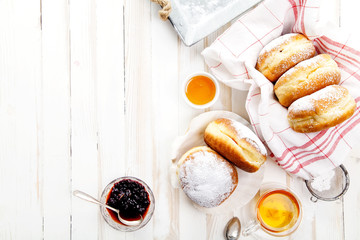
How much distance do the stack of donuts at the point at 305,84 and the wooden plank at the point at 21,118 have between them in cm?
65

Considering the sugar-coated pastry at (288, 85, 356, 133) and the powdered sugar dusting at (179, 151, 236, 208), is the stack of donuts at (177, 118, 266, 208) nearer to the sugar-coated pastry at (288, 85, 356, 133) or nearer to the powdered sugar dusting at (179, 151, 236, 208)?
the powdered sugar dusting at (179, 151, 236, 208)

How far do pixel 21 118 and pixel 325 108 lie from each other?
0.82 meters

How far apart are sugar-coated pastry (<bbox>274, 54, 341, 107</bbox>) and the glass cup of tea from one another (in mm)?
279

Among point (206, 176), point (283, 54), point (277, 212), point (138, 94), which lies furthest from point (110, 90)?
point (277, 212)

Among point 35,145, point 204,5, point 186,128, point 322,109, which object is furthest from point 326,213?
point 35,145

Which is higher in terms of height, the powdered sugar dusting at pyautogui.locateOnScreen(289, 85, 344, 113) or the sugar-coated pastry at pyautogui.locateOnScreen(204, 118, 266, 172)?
the powdered sugar dusting at pyautogui.locateOnScreen(289, 85, 344, 113)

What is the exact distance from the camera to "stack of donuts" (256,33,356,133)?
0.96 metres

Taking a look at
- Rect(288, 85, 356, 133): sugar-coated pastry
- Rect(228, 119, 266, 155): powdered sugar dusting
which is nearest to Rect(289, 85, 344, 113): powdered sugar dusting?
Rect(288, 85, 356, 133): sugar-coated pastry

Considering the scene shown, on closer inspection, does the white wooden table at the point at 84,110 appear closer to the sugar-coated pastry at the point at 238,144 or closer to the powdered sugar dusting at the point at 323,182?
the sugar-coated pastry at the point at 238,144

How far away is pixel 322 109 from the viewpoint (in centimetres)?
96

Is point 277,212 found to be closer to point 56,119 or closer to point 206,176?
point 206,176

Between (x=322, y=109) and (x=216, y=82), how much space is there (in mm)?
292

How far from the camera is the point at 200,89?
3.65 feet

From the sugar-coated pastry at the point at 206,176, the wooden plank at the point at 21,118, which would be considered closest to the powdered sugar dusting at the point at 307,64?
the sugar-coated pastry at the point at 206,176
